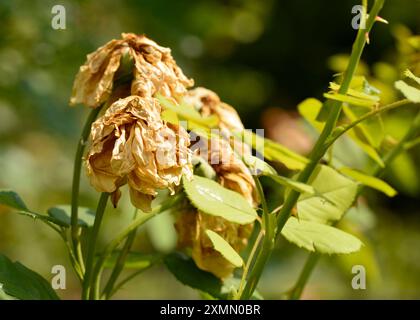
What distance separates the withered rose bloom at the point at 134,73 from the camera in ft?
2.32

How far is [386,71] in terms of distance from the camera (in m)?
1.19

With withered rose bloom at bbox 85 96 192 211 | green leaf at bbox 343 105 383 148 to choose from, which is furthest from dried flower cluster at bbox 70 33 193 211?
green leaf at bbox 343 105 383 148

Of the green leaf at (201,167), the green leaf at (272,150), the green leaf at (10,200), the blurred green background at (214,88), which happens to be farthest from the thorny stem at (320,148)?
the blurred green background at (214,88)

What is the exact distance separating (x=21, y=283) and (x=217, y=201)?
0.20 meters

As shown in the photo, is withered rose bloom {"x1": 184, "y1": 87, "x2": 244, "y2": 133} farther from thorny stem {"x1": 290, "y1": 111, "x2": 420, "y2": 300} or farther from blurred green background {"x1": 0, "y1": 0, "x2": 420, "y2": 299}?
blurred green background {"x1": 0, "y1": 0, "x2": 420, "y2": 299}

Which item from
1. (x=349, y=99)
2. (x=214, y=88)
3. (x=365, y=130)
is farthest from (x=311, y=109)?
→ (x=214, y=88)

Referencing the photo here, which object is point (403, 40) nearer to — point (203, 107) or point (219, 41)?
point (203, 107)

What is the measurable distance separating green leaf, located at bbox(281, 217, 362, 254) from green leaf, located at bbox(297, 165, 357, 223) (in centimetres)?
4

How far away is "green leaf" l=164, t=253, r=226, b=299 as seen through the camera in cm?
80

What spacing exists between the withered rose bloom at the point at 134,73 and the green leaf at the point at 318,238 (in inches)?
6.6

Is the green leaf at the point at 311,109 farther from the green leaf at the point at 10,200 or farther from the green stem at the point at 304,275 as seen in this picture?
the green leaf at the point at 10,200

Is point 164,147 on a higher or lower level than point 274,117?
higher

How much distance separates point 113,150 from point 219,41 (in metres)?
2.77
